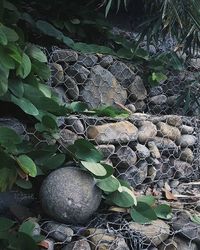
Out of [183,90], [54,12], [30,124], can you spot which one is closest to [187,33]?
[183,90]

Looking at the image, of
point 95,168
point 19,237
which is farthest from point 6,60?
point 19,237

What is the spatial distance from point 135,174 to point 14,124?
0.49 m

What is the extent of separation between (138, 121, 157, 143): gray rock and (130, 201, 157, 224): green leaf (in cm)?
37

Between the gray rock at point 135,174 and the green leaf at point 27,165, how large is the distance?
0.43 meters

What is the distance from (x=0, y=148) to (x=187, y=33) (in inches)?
46.9

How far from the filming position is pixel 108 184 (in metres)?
1.36

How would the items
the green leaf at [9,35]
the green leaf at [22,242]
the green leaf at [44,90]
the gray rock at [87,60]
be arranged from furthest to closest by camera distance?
the gray rock at [87,60] → the green leaf at [44,90] → the green leaf at [9,35] → the green leaf at [22,242]

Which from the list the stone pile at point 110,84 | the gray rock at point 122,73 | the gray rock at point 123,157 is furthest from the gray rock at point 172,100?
the gray rock at point 123,157

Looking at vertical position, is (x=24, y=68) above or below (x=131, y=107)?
above

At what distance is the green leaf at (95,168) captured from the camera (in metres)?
1.33

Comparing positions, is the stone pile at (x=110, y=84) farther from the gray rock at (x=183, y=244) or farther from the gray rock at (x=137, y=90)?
the gray rock at (x=183, y=244)

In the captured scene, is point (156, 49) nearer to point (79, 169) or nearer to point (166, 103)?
point (166, 103)

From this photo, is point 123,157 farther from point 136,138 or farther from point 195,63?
point 195,63

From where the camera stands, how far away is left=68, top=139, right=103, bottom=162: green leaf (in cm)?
135
